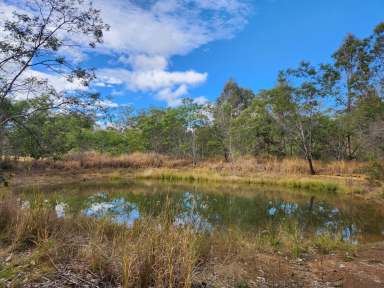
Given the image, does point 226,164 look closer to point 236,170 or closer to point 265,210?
point 236,170

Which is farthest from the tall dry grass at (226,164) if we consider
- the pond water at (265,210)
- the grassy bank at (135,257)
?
the grassy bank at (135,257)

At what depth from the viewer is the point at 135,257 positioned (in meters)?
2.49

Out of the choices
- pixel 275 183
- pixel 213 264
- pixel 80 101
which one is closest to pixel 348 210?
pixel 275 183

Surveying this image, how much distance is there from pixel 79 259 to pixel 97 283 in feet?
1.72

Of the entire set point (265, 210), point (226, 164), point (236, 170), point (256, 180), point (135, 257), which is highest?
point (226, 164)

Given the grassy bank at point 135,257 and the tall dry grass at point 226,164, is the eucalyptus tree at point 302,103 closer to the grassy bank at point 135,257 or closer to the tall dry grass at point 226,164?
the tall dry grass at point 226,164

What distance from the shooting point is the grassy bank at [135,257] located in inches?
97.7

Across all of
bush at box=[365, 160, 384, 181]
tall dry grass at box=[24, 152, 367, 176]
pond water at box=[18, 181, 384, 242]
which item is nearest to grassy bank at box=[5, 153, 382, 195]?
tall dry grass at box=[24, 152, 367, 176]

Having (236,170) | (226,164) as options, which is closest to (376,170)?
(236,170)

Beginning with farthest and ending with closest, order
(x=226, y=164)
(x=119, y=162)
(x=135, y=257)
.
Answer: (x=119, y=162) → (x=226, y=164) → (x=135, y=257)

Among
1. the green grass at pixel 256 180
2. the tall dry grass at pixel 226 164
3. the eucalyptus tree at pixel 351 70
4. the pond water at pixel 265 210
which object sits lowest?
the pond water at pixel 265 210

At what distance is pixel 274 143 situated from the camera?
23453 mm

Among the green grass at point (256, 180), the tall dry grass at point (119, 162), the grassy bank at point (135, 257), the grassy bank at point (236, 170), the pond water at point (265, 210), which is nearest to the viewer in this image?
the grassy bank at point (135, 257)

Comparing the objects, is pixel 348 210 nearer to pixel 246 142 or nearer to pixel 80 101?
pixel 80 101
